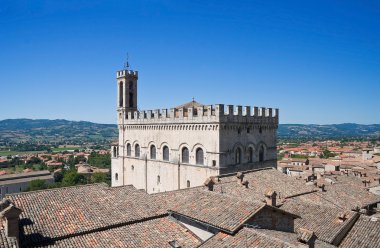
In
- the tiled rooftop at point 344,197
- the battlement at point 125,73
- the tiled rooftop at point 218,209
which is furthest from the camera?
the battlement at point 125,73

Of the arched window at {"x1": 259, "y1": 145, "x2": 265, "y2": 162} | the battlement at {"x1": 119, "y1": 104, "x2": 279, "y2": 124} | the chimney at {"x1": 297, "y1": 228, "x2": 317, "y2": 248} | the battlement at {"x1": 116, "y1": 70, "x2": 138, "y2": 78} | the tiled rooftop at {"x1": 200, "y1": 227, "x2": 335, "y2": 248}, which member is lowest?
the tiled rooftop at {"x1": 200, "y1": 227, "x2": 335, "y2": 248}

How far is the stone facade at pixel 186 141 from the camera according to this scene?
92.6 feet

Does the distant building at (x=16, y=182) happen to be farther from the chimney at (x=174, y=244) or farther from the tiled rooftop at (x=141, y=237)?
the chimney at (x=174, y=244)

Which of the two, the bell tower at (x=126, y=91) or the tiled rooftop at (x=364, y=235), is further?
the bell tower at (x=126, y=91)

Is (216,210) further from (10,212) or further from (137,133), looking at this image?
(137,133)

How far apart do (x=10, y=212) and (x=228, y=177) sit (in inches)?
588

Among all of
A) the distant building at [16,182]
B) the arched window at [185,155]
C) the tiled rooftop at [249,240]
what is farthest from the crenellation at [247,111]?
the distant building at [16,182]

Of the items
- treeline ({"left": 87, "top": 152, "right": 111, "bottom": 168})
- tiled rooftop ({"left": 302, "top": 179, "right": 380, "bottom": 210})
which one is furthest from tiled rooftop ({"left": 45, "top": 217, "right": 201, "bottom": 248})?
treeline ({"left": 87, "top": 152, "right": 111, "bottom": 168})

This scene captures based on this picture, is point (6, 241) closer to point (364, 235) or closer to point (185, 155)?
point (364, 235)

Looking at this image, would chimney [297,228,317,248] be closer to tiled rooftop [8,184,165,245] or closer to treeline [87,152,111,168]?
tiled rooftop [8,184,165,245]

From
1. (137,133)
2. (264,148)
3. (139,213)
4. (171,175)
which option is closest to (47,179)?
(137,133)

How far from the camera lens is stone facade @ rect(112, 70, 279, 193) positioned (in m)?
28.2

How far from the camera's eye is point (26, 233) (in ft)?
47.4

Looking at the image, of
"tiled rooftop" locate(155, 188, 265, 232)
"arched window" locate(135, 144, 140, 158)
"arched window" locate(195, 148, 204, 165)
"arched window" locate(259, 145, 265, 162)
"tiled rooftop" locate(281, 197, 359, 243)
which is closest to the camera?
"tiled rooftop" locate(155, 188, 265, 232)
